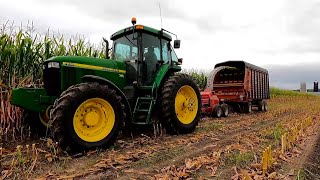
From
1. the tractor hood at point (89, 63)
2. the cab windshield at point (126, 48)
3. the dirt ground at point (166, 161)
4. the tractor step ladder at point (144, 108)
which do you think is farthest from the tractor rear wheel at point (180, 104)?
the tractor hood at point (89, 63)

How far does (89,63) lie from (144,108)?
147 centimetres

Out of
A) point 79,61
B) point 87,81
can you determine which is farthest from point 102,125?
point 79,61

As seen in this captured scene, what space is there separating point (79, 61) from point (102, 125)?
1.20 meters

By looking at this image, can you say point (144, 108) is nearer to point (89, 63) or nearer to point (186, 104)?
point (186, 104)

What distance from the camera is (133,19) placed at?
19.9 feet

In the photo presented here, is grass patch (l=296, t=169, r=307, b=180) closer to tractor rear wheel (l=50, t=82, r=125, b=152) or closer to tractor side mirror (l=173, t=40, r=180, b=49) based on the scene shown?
tractor rear wheel (l=50, t=82, r=125, b=152)

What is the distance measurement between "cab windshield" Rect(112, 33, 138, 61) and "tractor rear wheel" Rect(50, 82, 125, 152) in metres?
1.49

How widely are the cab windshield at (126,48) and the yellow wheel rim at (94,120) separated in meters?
1.69

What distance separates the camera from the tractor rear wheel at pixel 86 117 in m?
4.26

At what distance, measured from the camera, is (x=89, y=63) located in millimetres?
5273

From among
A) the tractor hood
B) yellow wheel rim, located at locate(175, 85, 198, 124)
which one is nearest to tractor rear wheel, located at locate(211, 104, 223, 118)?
yellow wheel rim, located at locate(175, 85, 198, 124)

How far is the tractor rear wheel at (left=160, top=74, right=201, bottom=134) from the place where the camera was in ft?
20.0

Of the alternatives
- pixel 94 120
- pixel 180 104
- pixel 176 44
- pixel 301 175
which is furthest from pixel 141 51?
pixel 301 175

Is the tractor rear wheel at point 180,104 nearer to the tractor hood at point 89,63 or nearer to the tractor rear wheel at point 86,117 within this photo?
the tractor hood at point 89,63
